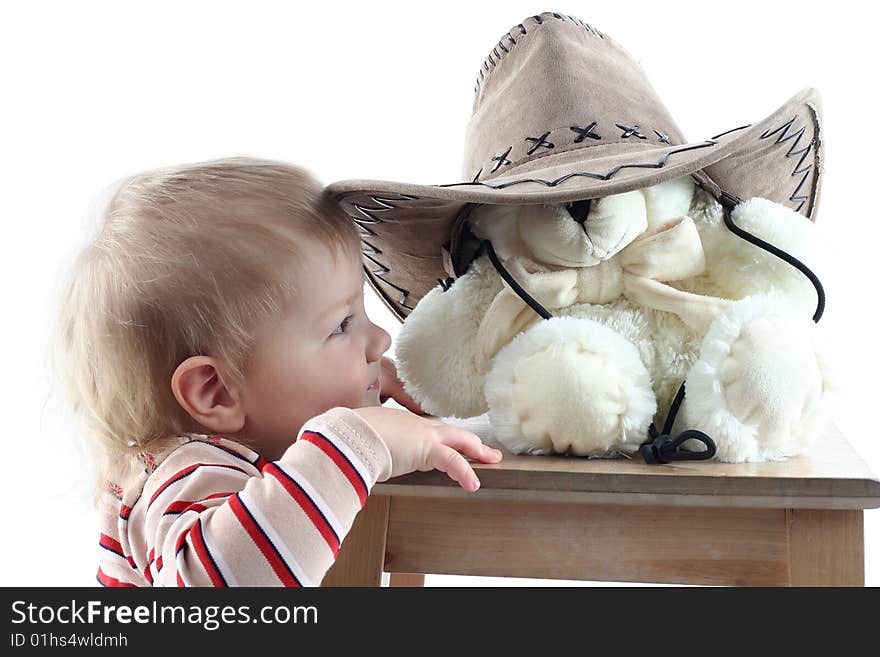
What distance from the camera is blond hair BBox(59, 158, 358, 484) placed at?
2.47ft

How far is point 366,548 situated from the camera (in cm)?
73

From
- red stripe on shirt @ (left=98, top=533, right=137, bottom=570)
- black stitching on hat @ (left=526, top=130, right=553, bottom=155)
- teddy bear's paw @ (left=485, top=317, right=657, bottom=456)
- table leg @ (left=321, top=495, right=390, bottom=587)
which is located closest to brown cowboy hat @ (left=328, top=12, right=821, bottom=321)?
black stitching on hat @ (left=526, top=130, right=553, bottom=155)

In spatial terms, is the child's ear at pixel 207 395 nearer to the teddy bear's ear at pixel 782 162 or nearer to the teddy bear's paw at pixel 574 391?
the teddy bear's paw at pixel 574 391

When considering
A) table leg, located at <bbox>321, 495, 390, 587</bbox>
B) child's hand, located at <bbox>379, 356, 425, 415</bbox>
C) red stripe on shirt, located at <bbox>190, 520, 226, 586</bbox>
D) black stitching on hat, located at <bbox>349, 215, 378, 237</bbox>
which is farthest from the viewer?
child's hand, located at <bbox>379, 356, 425, 415</bbox>

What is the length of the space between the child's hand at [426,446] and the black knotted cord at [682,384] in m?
0.12

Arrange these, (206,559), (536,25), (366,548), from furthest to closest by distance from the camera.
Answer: (536,25) → (366,548) → (206,559)

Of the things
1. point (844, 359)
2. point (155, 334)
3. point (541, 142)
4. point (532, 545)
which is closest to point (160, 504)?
point (155, 334)

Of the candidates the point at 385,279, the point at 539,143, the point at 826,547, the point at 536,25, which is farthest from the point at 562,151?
the point at 826,547

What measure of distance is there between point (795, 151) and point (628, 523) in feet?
1.14

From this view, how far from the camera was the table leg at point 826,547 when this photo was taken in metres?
0.66

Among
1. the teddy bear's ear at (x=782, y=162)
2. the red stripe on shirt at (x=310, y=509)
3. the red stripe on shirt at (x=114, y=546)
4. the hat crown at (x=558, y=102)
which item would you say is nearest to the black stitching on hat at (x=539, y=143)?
the hat crown at (x=558, y=102)

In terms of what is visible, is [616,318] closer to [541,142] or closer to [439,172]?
[541,142]

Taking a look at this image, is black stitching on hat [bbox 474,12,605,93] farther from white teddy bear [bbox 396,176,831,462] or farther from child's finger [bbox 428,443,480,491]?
child's finger [bbox 428,443,480,491]

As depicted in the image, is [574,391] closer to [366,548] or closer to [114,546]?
[366,548]
